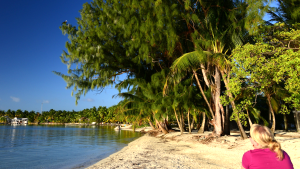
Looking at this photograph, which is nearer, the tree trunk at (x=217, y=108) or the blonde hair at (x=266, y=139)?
the blonde hair at (x=266, y=139)

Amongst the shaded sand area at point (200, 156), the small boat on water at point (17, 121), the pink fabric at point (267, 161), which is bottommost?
the small boat on water at point (17, 121)

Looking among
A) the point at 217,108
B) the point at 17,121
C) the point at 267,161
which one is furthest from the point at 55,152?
the point at 17,121

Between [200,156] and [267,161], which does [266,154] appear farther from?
[200,156]

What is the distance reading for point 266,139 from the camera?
1806mm

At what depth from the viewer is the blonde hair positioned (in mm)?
1765

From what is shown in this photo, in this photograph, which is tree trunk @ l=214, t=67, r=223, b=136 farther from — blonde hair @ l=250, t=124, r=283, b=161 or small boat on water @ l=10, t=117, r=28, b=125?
small boat on water @ l=10, t=117, r=28, b=125

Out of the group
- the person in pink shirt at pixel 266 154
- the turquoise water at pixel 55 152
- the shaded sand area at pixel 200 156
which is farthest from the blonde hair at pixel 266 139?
the turquoise water at pixel 55 152

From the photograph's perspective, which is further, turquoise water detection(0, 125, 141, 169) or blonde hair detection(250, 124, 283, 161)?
turquoise water detection(0, 125, 141, 169)

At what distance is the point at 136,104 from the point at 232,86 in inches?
483

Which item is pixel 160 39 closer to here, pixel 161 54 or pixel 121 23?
pixel 121 23

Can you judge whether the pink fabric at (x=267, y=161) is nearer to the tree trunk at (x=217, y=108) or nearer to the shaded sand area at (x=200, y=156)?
the shaded sand area at (x=200, y=156)

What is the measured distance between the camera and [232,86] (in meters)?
8.70

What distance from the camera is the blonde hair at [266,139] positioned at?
1.76m

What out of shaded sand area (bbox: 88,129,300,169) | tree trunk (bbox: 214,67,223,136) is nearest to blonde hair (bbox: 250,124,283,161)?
A: shaded sand area (bbox: 88,129,300,169)
